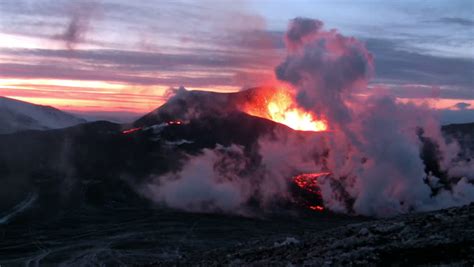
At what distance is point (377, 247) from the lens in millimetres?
23141

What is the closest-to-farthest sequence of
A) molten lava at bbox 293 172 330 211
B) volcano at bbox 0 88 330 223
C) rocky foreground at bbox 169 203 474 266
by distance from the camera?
1. rocky foreground at bbox 169 203 474 266
2. molten lava at bbox 293 172 330 211
3. volcano at bbox 0 88 330 223

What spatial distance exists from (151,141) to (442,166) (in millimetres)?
47091

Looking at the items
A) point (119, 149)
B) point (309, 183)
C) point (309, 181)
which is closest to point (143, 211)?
point (309, 183)

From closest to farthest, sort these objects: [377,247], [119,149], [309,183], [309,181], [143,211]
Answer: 1. [377,247]
2. [143,211]
3. [309,183]
4. [309,181]
5. [119,149]

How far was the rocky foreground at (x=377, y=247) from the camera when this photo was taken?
2091 cm

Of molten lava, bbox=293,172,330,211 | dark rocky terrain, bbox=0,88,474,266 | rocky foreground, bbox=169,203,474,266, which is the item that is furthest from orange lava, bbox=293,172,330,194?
rocky foreground, bbox=169,203,474,266

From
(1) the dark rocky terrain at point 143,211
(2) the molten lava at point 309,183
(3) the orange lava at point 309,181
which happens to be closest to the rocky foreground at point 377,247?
(1) the dark rocky terrain at point 143,211

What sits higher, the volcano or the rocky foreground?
the volcano

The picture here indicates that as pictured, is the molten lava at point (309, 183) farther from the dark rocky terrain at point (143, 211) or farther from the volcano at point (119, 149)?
the volcano at point (119, 149)

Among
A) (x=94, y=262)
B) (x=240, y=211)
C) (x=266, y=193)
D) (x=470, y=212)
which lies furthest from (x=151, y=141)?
(x=470, y=212)

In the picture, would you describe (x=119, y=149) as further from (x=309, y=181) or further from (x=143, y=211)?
(x=143, y=211)

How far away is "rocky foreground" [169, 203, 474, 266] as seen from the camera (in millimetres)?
20906

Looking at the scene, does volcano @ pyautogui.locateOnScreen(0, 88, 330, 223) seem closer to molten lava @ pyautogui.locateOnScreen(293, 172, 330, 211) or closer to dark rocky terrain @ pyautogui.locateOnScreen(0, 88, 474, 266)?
dark rocky terrain @ pyautogui.locateOnScreen(0, 88, 474, 266)

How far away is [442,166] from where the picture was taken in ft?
305
